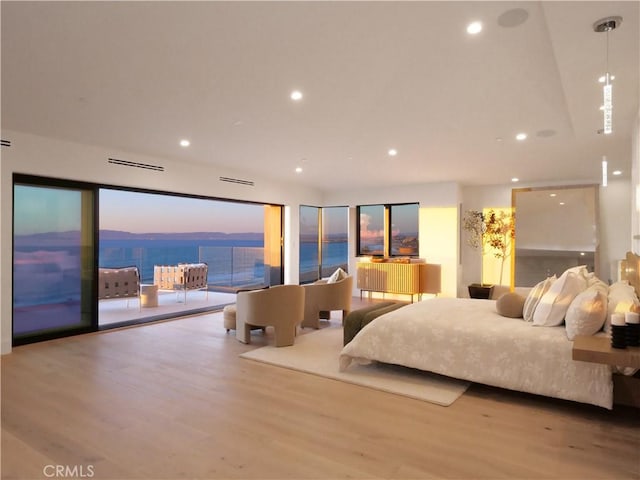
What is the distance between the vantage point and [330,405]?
317 cm

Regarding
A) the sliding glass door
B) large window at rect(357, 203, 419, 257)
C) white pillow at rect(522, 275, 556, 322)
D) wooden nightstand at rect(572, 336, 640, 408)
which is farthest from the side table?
wooden nightstand at rect(572, 336, 640, 408)

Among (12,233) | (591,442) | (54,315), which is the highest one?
(12,233)

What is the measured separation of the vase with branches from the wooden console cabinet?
1274mm

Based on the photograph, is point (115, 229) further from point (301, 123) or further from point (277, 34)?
point (277, 34)

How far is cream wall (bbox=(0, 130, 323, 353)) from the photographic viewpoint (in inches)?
188

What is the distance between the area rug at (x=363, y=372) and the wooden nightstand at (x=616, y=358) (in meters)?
1.06

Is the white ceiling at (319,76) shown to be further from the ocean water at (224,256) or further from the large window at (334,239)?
the large window at (334,239)

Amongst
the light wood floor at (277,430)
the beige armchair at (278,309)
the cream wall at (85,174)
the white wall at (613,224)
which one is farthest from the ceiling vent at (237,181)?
the white wall at (613,224)

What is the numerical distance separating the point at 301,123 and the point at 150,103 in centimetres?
165

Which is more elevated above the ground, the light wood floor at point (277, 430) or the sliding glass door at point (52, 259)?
the sliding glass door at point (52, 259)

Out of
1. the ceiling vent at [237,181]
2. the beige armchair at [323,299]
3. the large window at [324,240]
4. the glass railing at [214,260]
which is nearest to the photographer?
the beige armchair at [323,299]

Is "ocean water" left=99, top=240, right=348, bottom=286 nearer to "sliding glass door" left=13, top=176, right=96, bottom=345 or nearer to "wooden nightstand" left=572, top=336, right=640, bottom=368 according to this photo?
"sliding glass door" left=13, top=176, right=96, bottom=345

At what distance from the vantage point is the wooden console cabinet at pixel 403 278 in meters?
8.59

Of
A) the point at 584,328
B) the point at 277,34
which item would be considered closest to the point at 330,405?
the point at 584,328
